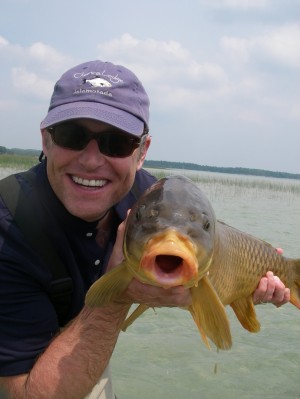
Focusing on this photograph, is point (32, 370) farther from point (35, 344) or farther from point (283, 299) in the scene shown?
point (283, 299)

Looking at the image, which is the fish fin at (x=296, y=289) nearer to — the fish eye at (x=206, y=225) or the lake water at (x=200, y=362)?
the lake water at (x=200, y=362)

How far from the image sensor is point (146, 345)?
4.76 meters

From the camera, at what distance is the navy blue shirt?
7.99 ft

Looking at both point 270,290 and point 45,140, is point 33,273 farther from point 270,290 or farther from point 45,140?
point 270,290

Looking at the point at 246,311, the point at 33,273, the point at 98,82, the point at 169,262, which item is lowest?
the point at 246,311

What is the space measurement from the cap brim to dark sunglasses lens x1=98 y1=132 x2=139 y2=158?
0.05 metres

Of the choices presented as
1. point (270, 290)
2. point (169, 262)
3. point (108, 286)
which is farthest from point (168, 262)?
point (270, 290)

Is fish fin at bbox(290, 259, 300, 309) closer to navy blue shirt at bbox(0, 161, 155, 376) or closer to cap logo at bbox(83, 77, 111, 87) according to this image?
navy blue shirt at bbox(0, 161, 155, 376)

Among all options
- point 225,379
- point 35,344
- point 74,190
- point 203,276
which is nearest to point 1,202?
point 74,190

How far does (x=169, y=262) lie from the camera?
1672 millimetres

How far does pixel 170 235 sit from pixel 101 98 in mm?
1088

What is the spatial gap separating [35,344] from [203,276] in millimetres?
1042

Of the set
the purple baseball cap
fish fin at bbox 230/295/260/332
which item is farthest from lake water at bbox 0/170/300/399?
the purple baseball cap

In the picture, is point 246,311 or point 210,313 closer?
point 210,313
